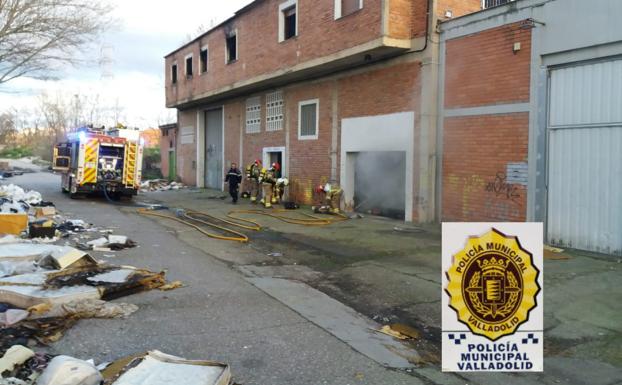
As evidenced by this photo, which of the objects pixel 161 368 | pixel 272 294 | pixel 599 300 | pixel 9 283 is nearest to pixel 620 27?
pixel 599 300

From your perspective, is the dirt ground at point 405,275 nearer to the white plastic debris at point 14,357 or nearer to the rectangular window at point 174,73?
the white plastic debris at point 14,357

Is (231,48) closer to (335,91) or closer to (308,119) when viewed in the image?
(308,119)

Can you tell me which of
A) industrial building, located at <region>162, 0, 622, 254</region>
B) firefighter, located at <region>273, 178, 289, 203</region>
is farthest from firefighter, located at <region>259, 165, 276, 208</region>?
industrial building, located at <region>162, 0, 622, 254</region>

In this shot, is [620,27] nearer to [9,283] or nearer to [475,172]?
[475,172]

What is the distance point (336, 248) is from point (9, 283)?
581 cm

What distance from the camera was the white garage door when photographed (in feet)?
28.6

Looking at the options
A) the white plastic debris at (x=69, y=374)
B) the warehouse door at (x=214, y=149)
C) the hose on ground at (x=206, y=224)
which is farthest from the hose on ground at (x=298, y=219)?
the white plastic debris at (x=69, y=374)

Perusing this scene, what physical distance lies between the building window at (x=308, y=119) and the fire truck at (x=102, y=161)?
256 inches

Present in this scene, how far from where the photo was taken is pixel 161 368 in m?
3.66

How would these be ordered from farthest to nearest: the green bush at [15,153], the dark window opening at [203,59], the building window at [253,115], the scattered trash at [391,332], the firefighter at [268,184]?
1. the green bush at [15,153]
2. the dark window opening at [203,59]
3. the building window at [253,115]
4. the firefighter at [268,184]
5. the scattered trash at [391,332]

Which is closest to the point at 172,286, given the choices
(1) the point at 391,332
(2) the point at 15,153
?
(1) the point at 391,332

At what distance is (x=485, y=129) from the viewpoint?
436 inches

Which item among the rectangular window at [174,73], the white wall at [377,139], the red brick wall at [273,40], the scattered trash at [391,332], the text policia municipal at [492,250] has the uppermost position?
the rectangular window at [174,73]

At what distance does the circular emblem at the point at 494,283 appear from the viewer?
3.09m
